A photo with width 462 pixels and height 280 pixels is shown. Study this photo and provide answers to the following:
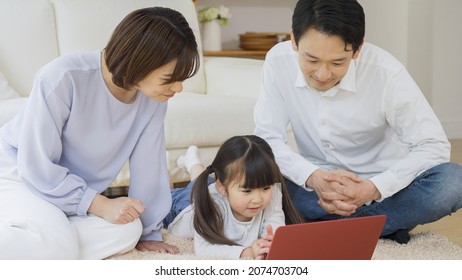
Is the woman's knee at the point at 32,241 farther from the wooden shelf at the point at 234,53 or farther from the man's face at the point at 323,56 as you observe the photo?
the wooden shelf at the point at 234,53

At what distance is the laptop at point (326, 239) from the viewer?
1258mm

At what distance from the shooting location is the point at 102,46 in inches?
118

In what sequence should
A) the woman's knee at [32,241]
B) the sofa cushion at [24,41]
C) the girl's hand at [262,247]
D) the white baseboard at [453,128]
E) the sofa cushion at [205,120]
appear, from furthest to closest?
1. the white baseboard at [453,128]
2. the sofa cushion at [24,41]
3. the sofa cushion at [205,120]
4. the girl's hand at [262,247]
5. the woman's knee at [32,241]

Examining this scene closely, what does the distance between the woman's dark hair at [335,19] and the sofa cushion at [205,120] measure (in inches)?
38.1

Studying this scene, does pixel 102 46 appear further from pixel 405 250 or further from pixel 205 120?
pixel 405 250

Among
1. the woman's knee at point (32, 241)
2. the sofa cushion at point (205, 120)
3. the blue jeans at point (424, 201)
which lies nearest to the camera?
the woman's knee at point (32, 241)

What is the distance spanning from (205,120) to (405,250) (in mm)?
1033

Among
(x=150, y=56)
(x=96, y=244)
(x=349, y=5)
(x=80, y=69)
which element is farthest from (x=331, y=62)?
(x=96, y=244)

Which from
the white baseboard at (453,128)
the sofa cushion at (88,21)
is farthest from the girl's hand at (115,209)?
the white baseboard at (453,128)

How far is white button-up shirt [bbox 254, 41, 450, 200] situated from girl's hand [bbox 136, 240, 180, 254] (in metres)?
0.35

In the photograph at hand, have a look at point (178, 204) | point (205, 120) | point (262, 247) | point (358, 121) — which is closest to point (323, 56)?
point (358, 121)

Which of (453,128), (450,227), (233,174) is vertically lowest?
(453,128)
